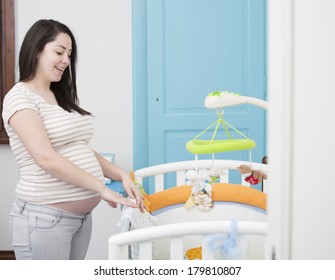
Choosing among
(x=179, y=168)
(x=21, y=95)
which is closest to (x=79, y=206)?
(x=21, y=95)

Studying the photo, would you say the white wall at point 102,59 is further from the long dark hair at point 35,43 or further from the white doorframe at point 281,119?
the white doorframe at point 281,119

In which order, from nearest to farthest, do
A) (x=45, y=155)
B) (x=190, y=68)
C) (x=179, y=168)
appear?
1. (x=45, y=155)
2. (x=179, y=168)
3. (x=190, y=68)

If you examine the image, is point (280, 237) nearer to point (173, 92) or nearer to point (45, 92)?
point (45, 92)

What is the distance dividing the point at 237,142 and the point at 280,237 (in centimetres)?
84

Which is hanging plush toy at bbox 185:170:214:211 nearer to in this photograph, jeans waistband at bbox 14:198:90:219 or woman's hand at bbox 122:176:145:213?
woman's hand at bbox 122:176:145:213

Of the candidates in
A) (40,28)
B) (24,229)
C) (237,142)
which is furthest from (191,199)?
(40,28)

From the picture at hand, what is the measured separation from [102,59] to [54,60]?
1.36 m

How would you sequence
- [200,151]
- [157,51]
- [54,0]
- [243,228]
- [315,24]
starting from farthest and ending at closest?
[54,0] < [157,51] < [200,151] < [243,228] < [315,24]

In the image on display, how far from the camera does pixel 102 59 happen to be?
2.95m

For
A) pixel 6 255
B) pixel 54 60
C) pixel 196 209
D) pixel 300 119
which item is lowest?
pixel 6 255

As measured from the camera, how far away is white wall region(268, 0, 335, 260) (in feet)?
2.24

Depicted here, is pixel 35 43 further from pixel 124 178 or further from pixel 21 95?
pixel 124 178

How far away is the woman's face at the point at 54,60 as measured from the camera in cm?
→ 160

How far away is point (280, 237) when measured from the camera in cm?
70
